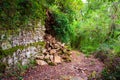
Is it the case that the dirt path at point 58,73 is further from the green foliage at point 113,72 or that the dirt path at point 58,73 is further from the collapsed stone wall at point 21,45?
the green foliage at point 113,72

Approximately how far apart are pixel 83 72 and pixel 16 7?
12.6 ft

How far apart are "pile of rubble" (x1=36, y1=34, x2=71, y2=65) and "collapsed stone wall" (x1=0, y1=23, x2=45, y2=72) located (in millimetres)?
318

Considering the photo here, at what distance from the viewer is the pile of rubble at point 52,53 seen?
731 cm

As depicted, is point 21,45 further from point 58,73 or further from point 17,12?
point 58,73

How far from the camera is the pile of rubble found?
7.31m

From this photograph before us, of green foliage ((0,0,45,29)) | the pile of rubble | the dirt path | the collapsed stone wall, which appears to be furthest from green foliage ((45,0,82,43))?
the dirt path

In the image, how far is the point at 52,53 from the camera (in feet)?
25.7

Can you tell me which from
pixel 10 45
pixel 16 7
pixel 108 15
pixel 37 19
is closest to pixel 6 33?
pixel 10 45

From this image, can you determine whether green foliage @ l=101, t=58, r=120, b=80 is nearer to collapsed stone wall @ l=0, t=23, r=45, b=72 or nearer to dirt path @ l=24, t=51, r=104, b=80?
dirt path @ l=24, t=51, r=104, b=80

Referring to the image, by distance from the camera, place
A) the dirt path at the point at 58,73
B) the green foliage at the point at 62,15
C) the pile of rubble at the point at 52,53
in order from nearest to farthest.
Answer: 1. the dirt path at the point at 58,73
2. the pile of rubble at the point at 52,53
3. the green foliage at the point at 62,15

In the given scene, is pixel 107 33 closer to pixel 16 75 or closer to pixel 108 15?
pixel 108 15

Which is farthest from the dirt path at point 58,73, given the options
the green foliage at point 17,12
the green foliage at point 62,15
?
the green foliage at point 62,15

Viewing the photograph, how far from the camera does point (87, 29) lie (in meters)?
12.9

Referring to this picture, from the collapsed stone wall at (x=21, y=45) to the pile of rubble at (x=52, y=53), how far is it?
32cm
